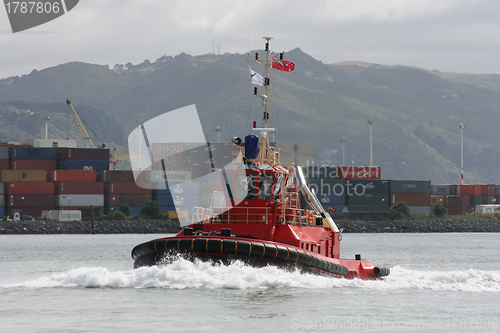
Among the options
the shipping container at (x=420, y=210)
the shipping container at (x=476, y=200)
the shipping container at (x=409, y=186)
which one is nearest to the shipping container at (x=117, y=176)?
the shipping container at (x=409, y=186)

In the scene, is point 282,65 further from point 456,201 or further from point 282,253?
point 456,201

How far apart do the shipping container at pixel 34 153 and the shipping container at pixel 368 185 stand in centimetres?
3376

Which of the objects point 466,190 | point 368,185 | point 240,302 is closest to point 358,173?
point 368,185

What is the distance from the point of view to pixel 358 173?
84.8 metres

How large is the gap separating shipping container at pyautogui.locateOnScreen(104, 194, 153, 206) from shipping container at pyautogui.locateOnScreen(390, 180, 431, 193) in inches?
1093

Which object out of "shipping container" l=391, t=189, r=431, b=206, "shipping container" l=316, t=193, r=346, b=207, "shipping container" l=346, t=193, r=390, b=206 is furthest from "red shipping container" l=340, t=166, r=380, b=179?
"shipping container" l=391, t=189, r=431, b=206

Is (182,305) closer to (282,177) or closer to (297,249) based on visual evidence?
(297,249)

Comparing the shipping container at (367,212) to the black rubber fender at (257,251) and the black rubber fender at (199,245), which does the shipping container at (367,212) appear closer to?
the black rubber fender at (257,251)

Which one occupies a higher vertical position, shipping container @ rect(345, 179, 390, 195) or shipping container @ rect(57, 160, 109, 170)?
shipping container @ rect(57, 160, 109, 170)

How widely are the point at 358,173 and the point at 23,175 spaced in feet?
123

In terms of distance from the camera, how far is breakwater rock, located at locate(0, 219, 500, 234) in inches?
2576

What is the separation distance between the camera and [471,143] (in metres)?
185

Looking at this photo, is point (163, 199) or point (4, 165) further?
point (4, 165)

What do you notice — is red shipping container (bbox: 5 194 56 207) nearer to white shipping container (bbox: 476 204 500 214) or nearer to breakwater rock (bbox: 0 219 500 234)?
breakwater rock (bbox: 0 219 500 234)
